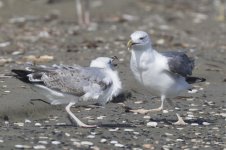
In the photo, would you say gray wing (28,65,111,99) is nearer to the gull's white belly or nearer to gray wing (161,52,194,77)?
the gull's white belly

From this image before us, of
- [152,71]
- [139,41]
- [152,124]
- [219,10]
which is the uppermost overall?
[139,41]

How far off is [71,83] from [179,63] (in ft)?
4.26

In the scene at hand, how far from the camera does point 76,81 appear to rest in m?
7.30

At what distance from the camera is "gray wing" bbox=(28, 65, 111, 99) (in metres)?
7.22

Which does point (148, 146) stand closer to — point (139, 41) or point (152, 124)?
point (152, 124)

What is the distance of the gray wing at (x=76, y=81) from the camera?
23.7 feet

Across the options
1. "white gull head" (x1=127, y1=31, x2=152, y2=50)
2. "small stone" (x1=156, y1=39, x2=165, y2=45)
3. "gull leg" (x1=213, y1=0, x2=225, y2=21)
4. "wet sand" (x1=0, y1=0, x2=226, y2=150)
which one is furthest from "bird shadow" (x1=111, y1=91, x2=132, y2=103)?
"gull leg" (x1=213, y1=0, x2=225, y2=21)

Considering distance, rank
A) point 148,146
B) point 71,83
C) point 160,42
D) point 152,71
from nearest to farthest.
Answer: point 148,146
point 71,83
point 152,71
point 160,42

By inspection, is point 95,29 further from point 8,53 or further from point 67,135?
point 67,135

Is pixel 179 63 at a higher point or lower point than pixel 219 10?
higher

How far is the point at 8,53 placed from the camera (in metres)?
12.4

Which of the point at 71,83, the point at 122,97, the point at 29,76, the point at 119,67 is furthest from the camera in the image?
the point at 119,67

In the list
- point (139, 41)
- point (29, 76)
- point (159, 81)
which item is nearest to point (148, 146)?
point (159, 81)

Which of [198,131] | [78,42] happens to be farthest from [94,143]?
[78,42]
